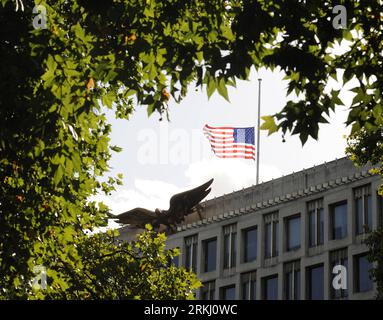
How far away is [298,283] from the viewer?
67.5 m

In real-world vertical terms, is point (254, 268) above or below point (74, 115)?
above

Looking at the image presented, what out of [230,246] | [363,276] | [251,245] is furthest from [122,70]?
[230,246]

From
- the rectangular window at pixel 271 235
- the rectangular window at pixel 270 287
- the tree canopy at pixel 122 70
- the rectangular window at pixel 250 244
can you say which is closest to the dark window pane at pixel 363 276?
the rectangular window at pixel 270 287

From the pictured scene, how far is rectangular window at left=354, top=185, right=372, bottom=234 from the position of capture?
A: 6294 centimetres

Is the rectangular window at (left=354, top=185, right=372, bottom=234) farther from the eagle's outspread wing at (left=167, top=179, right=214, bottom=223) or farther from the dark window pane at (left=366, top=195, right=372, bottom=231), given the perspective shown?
the eagle's outspread wing at (left=167, top=179, right=214, bottom=223)

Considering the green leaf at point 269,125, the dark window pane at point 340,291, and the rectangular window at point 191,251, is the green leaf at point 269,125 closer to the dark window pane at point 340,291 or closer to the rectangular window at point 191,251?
the dark window pane at point 340,291

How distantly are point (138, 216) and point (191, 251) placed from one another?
5127 mm

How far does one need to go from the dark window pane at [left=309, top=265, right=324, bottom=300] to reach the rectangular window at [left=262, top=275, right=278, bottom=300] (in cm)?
374

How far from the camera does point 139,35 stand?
15.5m

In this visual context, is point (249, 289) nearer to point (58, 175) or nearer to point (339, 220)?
point (339, 220)

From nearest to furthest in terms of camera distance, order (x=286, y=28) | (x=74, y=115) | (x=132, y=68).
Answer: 1. (x=286, y=28)
2. (x=132, y=68)
3. (x=74, y=115)
